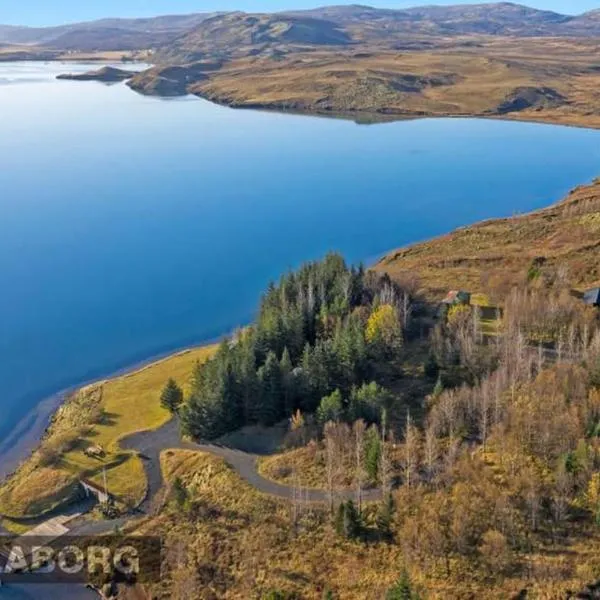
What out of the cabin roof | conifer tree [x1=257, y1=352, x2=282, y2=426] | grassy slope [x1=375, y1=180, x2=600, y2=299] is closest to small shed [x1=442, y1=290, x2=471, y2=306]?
the cabin roof

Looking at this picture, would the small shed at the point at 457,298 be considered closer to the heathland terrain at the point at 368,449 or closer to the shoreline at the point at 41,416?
the heathland terrain at the point at 368,449

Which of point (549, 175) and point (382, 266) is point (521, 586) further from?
point (549, 175)

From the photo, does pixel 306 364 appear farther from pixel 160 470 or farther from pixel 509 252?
pixel 509 252

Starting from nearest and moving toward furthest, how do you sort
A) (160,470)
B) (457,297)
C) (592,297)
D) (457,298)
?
1. (160,470)
2. (592,297)
3. (457,298)
4. (457,297)

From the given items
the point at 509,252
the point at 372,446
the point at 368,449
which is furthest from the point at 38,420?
the point at 509,252

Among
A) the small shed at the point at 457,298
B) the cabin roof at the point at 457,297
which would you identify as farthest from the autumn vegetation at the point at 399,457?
the cabin roof at the point at 457,297

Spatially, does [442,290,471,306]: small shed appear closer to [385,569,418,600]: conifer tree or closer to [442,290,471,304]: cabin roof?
[442,290,471,304]: cabin roof
